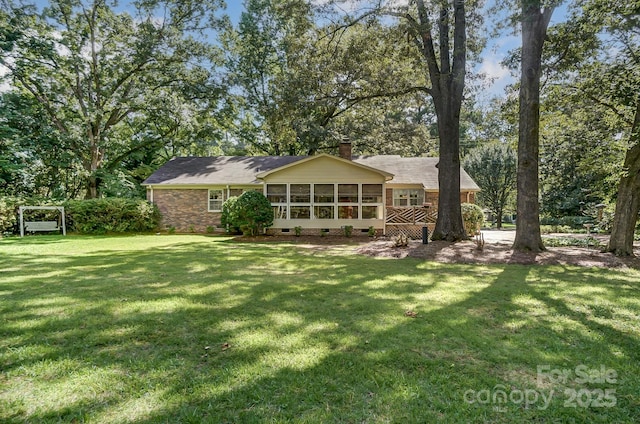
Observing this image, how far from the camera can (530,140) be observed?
33.3 feet

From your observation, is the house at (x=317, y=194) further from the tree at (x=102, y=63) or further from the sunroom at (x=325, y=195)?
the tree at (x=102, y=63)

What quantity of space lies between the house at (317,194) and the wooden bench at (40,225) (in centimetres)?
436

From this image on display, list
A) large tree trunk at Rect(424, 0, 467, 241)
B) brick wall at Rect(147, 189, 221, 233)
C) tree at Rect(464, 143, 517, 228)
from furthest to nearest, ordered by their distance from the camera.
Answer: tree at Rect(464, 143, 517, 228), brick wall at Rect(147, 189, 221, 233), large tree trunk at Rect(424, 0, 467, 241)

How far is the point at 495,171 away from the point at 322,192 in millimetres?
20928

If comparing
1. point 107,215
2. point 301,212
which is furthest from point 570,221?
point 107,215

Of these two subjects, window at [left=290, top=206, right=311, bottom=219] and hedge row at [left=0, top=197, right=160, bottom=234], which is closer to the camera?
hedge row at [left=0, top=197, right=160, bottom=234]

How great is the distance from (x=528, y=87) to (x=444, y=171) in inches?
154

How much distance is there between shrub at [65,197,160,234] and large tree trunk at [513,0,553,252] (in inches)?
664

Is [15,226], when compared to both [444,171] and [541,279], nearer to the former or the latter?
[444,171]

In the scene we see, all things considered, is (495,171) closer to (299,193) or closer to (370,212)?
(370,212)

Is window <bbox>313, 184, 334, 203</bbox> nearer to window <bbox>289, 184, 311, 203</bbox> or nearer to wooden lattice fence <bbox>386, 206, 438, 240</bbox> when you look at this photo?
window <bbox>289, 184, 311, 203</bbox>

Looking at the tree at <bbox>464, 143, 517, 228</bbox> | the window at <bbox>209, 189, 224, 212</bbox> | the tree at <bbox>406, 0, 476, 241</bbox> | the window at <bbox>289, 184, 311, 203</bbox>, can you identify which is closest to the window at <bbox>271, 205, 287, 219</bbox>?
the window at <bbox>289, 184, 311, 203</bbox>

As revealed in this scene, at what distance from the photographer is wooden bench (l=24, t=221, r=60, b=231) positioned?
14.8m

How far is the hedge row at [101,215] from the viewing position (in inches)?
615
